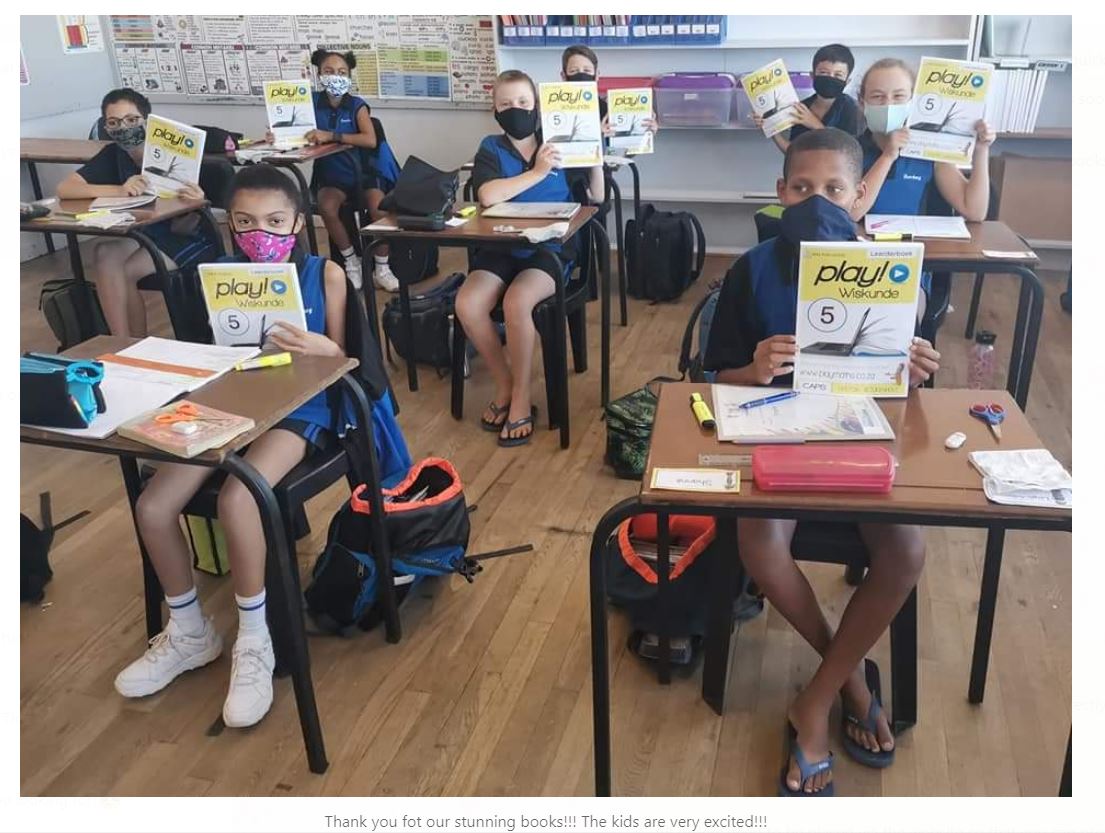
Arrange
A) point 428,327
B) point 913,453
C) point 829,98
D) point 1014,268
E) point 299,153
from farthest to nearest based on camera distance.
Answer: point 299,153 → point 428,327 → point 829,98 → point 1014,268 → point 913,453

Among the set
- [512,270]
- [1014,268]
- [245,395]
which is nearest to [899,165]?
[1014,268]

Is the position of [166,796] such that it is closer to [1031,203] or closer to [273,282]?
[273,282]

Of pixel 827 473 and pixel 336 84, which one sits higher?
pixel 336 84

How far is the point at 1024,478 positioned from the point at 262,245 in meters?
1.61

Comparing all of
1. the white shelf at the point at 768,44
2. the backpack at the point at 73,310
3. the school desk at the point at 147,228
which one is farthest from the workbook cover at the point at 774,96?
the backpack at the point at 73,310

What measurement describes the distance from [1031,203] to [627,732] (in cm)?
397

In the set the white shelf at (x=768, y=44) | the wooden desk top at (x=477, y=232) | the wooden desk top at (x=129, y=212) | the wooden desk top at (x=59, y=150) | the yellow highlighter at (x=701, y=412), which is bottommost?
the yellow highlighter at (x=701, y=412)

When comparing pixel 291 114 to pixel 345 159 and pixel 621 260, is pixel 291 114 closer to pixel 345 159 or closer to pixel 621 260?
pixel 345 159

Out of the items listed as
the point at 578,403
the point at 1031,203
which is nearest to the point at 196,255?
the point at 578,403

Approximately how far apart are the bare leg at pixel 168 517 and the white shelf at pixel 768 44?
3759 mm

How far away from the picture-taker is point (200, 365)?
184cm

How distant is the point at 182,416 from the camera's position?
161 cm

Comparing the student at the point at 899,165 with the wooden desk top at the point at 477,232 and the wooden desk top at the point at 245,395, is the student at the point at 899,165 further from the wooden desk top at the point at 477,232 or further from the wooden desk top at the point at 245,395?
the wooden desk top at the point at 245,395

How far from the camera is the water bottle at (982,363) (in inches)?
126
